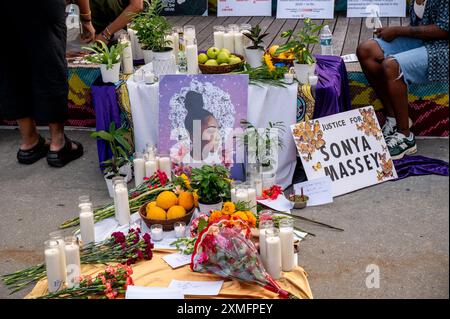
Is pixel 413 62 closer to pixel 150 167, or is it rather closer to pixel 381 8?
pixel 150 167

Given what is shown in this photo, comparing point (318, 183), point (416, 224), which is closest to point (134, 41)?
point (318, 183)

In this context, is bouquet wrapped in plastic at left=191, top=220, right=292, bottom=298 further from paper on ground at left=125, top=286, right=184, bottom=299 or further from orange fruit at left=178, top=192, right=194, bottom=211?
orange fruit at left=178, top=192, right=194, bottom=211

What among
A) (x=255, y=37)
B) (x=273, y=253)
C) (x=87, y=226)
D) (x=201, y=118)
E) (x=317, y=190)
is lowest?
(x=317, y=190)

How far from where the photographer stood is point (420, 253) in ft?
12.1

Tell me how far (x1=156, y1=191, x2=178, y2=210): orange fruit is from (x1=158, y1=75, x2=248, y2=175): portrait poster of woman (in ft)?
2.32

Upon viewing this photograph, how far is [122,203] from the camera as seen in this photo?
3965mm

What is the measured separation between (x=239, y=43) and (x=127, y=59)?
30.1 inches

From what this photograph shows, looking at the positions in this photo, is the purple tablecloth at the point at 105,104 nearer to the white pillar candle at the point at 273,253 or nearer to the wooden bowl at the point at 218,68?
the wooden bowl at the point at 218,68

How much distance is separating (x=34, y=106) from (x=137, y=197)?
1.31 m

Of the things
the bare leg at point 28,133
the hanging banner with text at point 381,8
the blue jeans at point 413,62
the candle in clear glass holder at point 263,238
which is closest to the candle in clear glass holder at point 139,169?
the bare leg at point 28,133

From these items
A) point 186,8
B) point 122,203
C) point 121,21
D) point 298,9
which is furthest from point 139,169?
point 186,8

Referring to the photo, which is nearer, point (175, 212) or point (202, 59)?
point (175, 212)

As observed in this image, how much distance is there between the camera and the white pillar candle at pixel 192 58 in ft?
15.1
